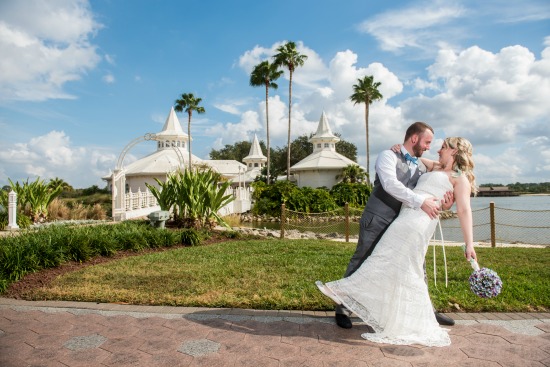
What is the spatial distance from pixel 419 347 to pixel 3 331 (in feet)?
12.0

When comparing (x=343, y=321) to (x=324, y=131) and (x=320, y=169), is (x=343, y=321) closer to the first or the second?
(x=320, y=169)

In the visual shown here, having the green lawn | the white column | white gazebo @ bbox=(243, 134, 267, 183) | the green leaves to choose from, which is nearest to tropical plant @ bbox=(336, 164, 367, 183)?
white gazebo @ bbox=(243, 134, 267, 183)

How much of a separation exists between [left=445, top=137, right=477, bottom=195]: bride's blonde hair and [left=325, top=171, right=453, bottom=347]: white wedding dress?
0.14 m

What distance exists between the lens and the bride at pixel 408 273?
129 inches

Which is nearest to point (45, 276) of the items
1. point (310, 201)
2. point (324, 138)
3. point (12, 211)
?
point (12, 211)

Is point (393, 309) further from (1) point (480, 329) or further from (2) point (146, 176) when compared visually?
(2) point (146, 176)

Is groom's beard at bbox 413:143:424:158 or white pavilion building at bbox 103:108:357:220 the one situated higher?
white pavilion building at bbox 103:108:357:220

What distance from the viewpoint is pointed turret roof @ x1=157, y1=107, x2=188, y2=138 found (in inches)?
1822

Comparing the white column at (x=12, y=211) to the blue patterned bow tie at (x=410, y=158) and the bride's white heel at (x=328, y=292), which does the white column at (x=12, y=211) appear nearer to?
the bride's white heel at (x=328, y=292)

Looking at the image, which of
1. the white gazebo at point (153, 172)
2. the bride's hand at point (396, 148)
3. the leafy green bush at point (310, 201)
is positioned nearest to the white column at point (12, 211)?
the white gazebo at point (153, 172)

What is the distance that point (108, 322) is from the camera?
3846 millimetres

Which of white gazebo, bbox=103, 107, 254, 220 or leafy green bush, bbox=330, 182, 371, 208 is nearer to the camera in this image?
white gazebo, bbox=103, 107, 254, 220

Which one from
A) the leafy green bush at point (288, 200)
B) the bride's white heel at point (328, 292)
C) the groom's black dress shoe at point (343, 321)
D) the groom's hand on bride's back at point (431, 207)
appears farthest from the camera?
the leafy green bush at point (288, 200)

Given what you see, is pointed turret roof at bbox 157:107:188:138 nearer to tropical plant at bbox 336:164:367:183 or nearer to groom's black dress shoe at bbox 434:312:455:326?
tropical plant at bbox 336:164:367:183
